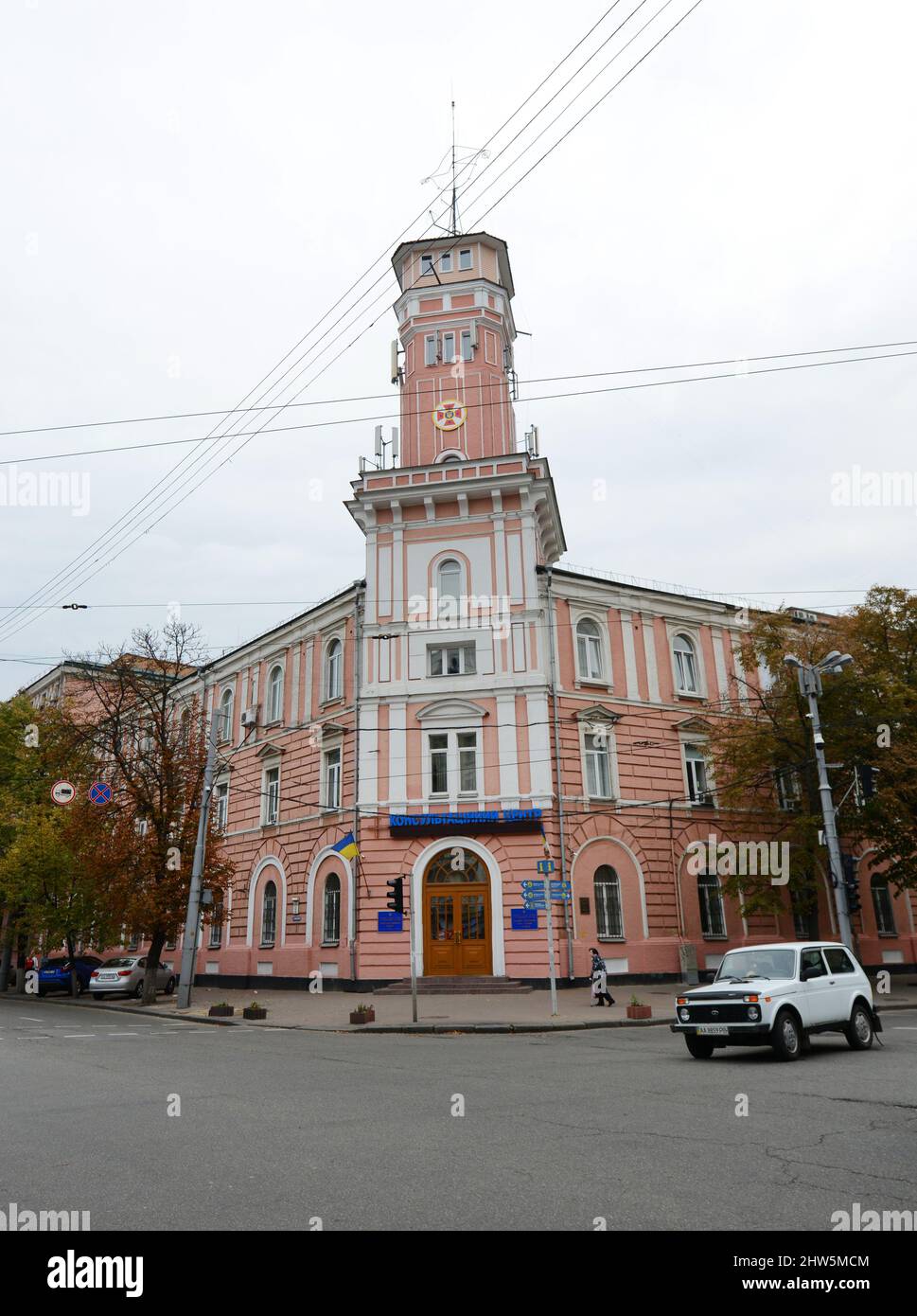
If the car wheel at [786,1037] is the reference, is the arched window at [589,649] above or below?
above

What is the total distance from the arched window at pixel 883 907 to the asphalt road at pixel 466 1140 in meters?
23.3

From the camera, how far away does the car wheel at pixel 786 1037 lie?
→ 1268 centimetres

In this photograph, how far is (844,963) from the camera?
14406 millimetres

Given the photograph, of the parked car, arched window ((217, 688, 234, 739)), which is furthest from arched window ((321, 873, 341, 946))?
arched window ((217, 688, 234, 739))

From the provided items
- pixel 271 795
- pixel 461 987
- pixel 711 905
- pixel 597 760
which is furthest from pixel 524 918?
pixel 271 795

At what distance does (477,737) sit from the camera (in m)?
29.4

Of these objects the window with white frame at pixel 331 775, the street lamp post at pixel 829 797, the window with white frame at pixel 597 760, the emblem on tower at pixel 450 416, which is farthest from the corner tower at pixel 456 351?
the street lamp post at pixel 829 797

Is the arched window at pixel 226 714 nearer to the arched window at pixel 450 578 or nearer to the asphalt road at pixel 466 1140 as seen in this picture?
the arched window at pixel 450 578

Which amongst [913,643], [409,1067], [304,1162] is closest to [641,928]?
[913,643]

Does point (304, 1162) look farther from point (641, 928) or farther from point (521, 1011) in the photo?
point (641, 928)

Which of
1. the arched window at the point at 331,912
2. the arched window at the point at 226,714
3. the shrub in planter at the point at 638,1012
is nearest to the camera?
the shrub in planter at the point at 638,1012

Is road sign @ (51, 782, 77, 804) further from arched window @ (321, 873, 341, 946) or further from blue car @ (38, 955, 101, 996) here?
arched window @ (321, 873, 341, 946)

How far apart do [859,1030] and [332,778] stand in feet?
69.5
